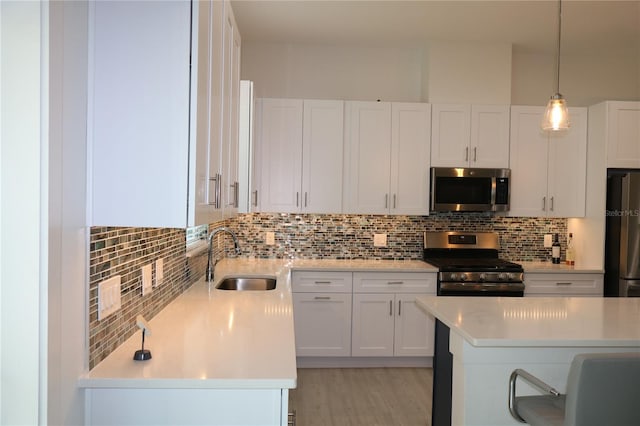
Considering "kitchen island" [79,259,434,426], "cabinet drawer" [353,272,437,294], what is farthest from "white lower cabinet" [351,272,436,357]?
"kitchen island" [79,259,434,426]

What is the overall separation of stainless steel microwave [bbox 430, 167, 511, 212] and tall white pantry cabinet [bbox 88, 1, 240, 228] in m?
3.06

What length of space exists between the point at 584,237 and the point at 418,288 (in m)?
1.63

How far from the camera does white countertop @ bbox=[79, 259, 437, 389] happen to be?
1.44 meters

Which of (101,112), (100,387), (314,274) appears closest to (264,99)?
(314,274)

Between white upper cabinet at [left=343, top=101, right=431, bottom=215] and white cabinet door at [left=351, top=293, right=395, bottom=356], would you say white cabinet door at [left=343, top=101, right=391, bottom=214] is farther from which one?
white cabinet door at [left=351, top=293, right=395, bottom=356]

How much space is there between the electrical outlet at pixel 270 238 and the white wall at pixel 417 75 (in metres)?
1.28

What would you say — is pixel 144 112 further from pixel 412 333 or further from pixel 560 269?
pixel 560 269

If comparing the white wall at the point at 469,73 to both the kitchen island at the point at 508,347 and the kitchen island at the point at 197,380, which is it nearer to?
the kitchen island at the point at 508,347

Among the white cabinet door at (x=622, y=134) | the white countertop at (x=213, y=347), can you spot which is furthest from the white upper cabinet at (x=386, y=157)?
the white countertop at (x=213, y=347)

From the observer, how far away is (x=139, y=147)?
147 cm

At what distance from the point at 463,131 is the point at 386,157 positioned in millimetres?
704

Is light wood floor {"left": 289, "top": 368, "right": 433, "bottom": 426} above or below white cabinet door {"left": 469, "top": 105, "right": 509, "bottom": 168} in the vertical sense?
below

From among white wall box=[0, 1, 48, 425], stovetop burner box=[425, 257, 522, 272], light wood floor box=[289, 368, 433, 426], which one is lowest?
light wood floor box=[289, 368, 433, 426]

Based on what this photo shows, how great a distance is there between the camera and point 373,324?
415 centimetres
